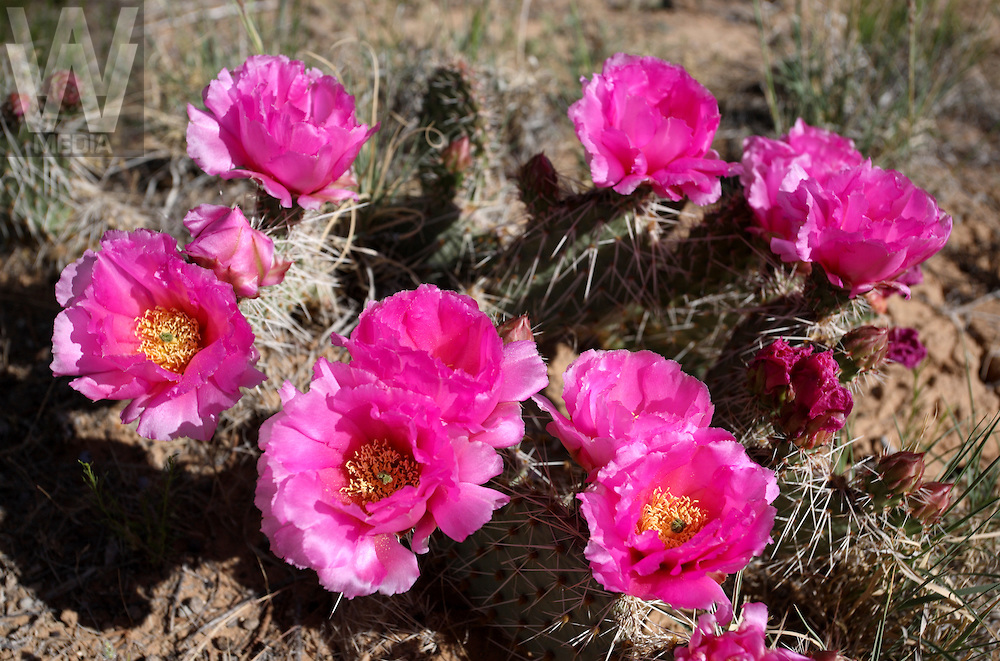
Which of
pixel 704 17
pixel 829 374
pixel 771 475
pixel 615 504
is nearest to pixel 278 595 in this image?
pixel 615 504

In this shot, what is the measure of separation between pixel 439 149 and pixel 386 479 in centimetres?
119

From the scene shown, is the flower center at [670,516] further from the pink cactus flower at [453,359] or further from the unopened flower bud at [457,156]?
the unopened flower bud at [457,156]

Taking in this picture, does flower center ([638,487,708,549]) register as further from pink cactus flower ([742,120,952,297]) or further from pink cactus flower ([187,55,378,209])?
pink cactus flower ([187,55,378,209])

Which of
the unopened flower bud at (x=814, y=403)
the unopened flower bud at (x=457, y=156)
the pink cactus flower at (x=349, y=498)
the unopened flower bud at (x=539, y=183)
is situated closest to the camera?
the pink cactus flower at (x=349, y=498)

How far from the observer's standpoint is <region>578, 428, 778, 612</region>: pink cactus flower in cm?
111

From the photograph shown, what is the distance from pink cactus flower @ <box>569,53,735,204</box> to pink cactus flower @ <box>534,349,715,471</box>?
392 millimetres

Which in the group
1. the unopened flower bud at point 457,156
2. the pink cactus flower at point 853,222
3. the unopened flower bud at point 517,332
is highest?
the pink cactus flower at point 853,222

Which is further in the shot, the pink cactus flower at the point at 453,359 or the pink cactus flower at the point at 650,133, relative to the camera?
the pink cactus flower at the point at 650,133

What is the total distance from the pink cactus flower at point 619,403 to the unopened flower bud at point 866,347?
414 mm

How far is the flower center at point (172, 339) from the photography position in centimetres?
140

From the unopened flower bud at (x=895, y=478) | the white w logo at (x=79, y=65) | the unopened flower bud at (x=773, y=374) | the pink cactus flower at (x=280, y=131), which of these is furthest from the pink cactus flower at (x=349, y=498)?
the white w logo at (x=79, y=65)

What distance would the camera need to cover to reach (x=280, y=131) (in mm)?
1392

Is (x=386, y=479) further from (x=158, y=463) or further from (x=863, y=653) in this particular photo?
(x=863, y=653)

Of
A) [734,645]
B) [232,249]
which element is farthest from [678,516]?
[232,249]
